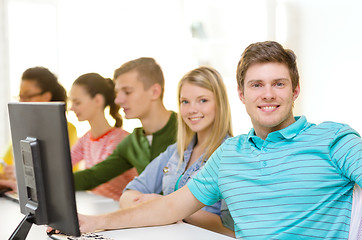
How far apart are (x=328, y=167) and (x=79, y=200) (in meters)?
1.44

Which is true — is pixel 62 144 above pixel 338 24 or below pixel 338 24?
below

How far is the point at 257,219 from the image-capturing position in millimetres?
1493

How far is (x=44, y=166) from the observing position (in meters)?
1.27

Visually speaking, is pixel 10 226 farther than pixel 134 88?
No

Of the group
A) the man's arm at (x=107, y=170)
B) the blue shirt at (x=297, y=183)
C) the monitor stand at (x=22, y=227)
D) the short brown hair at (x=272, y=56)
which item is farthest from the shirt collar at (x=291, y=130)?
the man's arm at (x=107, y=170)

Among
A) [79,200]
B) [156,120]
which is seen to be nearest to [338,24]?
[156,120]

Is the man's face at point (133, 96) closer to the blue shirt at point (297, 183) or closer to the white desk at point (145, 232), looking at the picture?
the white desk at point (145, 232)

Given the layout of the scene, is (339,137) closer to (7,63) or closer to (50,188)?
(50,188)

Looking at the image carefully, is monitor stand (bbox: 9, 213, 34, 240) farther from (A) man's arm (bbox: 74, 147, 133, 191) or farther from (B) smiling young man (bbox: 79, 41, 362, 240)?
(A) man's arm (bbox: 74, 147, 133, 191)

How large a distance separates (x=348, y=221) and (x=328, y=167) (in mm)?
172

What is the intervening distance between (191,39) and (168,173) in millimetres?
2397

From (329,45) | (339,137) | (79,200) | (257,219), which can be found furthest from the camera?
(329,45)

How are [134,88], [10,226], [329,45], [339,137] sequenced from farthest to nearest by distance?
[329,45], [134,88], [10,226], [339,137]

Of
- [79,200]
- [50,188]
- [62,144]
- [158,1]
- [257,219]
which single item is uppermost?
[158,1]
